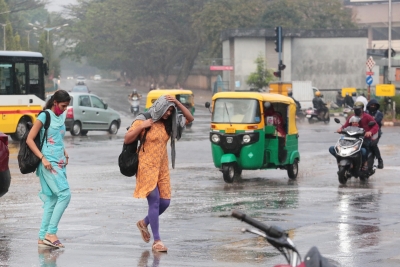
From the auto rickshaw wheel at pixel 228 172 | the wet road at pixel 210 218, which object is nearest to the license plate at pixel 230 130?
the auto rickshaw wheel at pixel 228 172

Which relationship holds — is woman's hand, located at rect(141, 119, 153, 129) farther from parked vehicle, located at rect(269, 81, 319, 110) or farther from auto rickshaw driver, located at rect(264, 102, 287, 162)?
parked vehicle, located at rect(269, 81, 319, 110)

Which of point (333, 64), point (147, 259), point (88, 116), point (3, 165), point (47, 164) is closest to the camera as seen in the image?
point (147, 259)

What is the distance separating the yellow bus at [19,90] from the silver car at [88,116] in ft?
5.68

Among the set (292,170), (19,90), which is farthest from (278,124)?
(19,90)

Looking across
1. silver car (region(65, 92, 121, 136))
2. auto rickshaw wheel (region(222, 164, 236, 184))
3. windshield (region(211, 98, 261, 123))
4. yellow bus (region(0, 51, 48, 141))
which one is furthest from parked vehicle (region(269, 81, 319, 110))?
auto rickshaw wheel (region(222, 164, 236, 184))

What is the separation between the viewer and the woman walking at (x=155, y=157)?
9.68 m

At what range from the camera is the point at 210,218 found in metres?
12.1

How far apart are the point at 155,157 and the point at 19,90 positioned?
70.5 ft

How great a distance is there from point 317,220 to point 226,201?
93.8 inches

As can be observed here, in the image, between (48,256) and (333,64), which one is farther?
(333,64)

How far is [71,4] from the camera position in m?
129

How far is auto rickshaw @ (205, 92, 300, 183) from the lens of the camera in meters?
17.2

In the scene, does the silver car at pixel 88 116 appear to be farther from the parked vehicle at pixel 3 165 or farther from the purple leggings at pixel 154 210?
the purple leggings at pixel 154 210

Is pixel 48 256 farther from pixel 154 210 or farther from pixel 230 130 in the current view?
pixel 230 130
